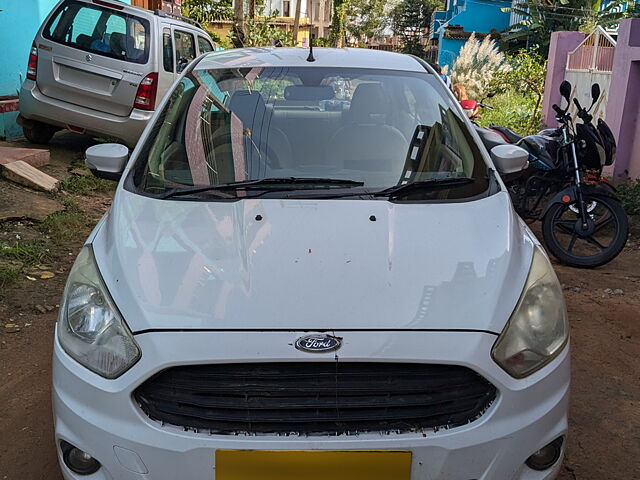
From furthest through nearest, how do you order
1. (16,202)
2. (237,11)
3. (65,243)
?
(237,11), (16,202), (65,243)

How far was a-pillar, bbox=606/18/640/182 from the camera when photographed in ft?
24.9

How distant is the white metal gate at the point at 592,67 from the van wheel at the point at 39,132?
672cm

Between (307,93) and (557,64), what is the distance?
8.88 metres

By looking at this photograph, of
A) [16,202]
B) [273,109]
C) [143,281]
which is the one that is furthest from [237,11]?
[143,281]

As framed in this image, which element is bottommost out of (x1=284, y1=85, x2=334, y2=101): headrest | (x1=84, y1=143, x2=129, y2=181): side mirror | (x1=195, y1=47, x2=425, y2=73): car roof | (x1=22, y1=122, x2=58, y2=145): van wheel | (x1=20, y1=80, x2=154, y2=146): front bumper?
(x1=22, y1=122, x2=58, y2=145): van wheel

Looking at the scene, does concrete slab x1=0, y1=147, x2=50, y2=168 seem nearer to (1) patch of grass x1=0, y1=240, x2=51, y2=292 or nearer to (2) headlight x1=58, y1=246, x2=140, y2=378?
(1) patch of grass x1=0, y1=240, x2=51, y2=292

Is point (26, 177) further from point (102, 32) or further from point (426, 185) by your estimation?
point (426, 185)

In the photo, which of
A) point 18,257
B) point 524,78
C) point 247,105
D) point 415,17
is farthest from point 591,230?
point 415,17

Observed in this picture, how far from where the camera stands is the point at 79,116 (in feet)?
25.5

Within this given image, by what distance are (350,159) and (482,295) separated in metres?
1.08

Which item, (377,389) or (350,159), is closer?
(377,389)

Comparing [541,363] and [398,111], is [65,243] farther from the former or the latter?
[541,363]

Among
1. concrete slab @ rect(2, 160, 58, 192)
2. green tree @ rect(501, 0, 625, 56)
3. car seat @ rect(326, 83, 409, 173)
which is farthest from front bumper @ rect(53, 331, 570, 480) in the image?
green tree @ rect(501, 0, 625, 56)

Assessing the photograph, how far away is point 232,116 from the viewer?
3.24 meters
